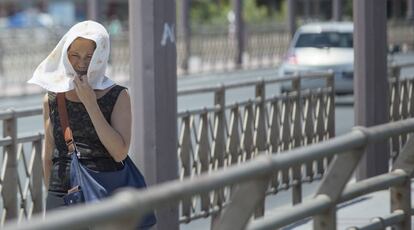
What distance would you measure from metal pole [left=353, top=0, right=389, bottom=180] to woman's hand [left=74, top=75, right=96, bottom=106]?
19.3ft

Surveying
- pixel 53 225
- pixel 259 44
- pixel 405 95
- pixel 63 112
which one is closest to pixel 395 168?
pixel 63 112

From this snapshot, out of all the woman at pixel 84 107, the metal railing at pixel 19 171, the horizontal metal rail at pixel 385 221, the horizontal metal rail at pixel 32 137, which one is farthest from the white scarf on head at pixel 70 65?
the horizontal metal rail at pixel 32 137

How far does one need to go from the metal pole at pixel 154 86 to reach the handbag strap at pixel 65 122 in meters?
1.91

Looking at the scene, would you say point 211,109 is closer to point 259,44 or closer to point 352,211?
point 352,211

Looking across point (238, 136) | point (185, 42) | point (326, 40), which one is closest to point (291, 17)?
point (185, 42)

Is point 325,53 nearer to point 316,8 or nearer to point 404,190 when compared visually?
point 404,190

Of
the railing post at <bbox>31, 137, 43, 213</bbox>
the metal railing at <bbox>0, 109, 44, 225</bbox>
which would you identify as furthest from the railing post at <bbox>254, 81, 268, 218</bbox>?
the railing post at <bbox>31, 137, 43, 213</bbox>

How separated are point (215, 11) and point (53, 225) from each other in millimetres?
60920

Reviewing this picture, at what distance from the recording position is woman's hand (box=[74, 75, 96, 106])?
5.95m

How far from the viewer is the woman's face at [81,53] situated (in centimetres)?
594

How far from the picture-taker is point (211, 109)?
10.9 meters

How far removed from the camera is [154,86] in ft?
26.3

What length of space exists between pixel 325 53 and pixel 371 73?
1379 centimetres

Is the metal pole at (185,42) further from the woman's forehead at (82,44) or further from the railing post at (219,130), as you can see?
the woman's forehead at (82,44)
